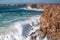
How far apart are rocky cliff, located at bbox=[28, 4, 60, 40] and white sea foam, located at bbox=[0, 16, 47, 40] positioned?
0.24 ft

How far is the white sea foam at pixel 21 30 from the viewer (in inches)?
63.7

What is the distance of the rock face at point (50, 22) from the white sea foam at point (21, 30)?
0.23 ft

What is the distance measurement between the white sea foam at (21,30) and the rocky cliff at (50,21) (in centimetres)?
7

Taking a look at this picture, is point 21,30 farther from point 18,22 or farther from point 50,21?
point 50,21

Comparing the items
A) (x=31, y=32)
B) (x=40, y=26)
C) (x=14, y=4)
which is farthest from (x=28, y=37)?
(x=14, y=4)

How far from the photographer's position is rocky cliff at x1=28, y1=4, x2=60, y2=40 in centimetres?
159

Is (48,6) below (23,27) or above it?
above

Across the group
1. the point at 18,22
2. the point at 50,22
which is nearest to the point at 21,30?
the point at 18,22

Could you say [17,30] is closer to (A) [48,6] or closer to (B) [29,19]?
(B) [29,19]

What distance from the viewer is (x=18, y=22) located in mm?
1656

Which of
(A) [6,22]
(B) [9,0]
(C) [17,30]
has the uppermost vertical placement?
(B) [9,0]

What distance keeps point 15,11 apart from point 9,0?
0.16m

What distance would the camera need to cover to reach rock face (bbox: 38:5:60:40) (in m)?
1.59

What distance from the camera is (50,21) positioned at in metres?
1.64
